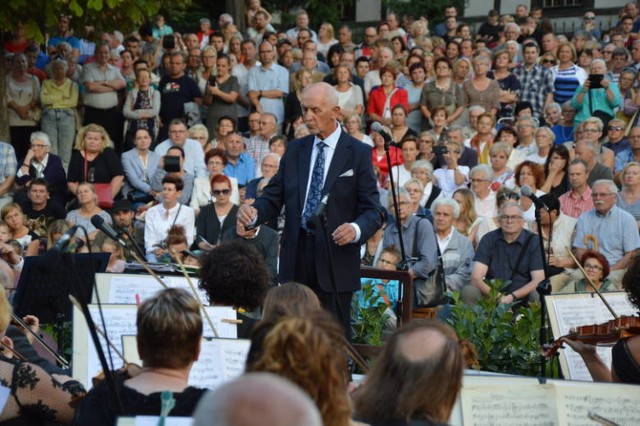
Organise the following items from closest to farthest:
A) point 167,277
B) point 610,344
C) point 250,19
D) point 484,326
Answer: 1. point 610,344
2. point 167,277
3. point 484,326
4. point 250,19

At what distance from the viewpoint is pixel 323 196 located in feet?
23.7

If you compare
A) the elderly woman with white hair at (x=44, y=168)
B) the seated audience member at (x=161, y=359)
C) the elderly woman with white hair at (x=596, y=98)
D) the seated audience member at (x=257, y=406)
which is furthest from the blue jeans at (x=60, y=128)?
the seated audience member at (x=257, y=406)

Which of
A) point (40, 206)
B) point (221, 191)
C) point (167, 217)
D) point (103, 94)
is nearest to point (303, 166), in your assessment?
point (221, 191)

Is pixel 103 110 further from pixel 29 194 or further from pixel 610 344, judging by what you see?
pixel 610 344

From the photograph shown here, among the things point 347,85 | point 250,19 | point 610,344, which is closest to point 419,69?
point 347,85

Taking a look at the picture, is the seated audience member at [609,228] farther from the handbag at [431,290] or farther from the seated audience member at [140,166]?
the seated audience member at [140,166]

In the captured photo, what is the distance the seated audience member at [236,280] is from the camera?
6281 mm

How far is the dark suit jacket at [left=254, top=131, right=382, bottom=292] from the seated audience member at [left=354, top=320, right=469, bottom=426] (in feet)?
11.0

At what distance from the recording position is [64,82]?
15.7 metres

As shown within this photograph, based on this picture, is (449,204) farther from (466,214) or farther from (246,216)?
(246,216)

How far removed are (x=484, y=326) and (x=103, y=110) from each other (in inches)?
365

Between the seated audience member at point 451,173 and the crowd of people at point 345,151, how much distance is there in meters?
0.03

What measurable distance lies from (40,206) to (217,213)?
2214 mm

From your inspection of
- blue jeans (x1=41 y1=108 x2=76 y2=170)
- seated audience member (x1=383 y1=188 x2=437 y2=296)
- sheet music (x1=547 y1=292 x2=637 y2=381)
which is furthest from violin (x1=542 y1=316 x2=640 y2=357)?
blue jeans (x1=41 y1=108 x2=76 y2=170)
